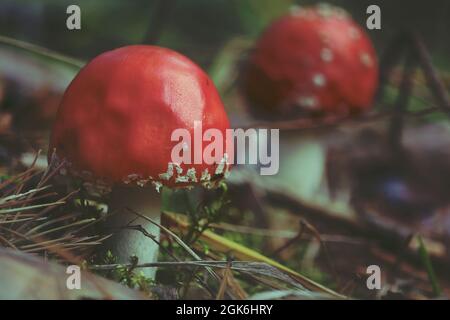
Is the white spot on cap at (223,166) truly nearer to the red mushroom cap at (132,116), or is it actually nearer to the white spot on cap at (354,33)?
the red mushroom cap at (132,116)

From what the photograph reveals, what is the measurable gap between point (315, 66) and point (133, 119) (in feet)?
2.53

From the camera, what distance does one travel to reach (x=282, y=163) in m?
1.69

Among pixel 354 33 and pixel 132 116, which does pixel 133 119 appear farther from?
pixel 354 33

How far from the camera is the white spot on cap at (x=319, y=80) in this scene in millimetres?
1530

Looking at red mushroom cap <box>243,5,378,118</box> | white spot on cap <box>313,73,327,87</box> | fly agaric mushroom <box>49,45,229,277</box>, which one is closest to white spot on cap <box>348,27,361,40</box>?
red mushroom cap <box>243,5,378,118</box>

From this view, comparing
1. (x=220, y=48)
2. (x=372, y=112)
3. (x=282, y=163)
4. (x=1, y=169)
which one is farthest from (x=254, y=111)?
(x=1, y=169)

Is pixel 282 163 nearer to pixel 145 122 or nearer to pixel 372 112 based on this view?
pixel 372 112

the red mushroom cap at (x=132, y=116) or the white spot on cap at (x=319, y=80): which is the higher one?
the white spot on cap at (x=319, y=80)

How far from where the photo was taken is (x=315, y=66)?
5.02 ft

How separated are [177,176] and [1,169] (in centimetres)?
42

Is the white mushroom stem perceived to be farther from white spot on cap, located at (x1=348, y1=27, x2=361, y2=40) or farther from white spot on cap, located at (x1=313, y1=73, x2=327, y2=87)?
white spot on cap, located at (x1=348, y1=27, x2=361, y2=40)

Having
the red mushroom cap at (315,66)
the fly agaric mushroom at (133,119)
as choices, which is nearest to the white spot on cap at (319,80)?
the red mushroom cap at (315,66)

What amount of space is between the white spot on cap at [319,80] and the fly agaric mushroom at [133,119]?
25.1 inches

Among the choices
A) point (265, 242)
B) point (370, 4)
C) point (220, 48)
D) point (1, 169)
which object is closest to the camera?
point (1, 169)
